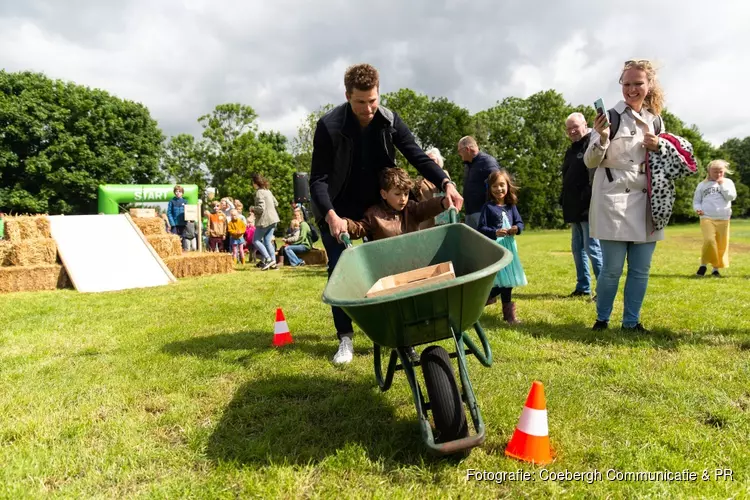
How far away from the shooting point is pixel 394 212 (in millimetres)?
3080

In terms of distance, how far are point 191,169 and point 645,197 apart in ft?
149

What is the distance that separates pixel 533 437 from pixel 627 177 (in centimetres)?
257

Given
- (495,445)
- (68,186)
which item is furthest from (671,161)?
(68,186)

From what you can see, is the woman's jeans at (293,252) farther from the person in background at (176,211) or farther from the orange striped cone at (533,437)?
the orange striped cone at (533,437)

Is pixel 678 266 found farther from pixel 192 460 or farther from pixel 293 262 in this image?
pixel 192 460

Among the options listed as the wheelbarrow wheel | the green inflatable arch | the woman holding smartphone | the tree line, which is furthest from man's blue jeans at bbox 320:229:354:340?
the tree line

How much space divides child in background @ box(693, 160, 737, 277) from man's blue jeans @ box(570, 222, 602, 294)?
296 centimetres

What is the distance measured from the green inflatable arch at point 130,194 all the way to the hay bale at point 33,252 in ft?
36.9

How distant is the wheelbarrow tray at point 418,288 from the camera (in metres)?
1.72

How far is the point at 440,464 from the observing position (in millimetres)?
1842

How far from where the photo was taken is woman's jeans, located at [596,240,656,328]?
3.65 m

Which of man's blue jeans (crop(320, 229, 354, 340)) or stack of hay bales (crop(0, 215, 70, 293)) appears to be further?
stack of hay bales (crop(0, 215, 70, 293))

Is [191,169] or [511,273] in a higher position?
[191,169]

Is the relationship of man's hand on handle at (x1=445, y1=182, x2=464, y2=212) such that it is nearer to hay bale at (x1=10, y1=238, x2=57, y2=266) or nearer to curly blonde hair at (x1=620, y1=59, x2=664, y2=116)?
curly blonde hair at (x1=620, y1=59, x2=664, y2=116)
